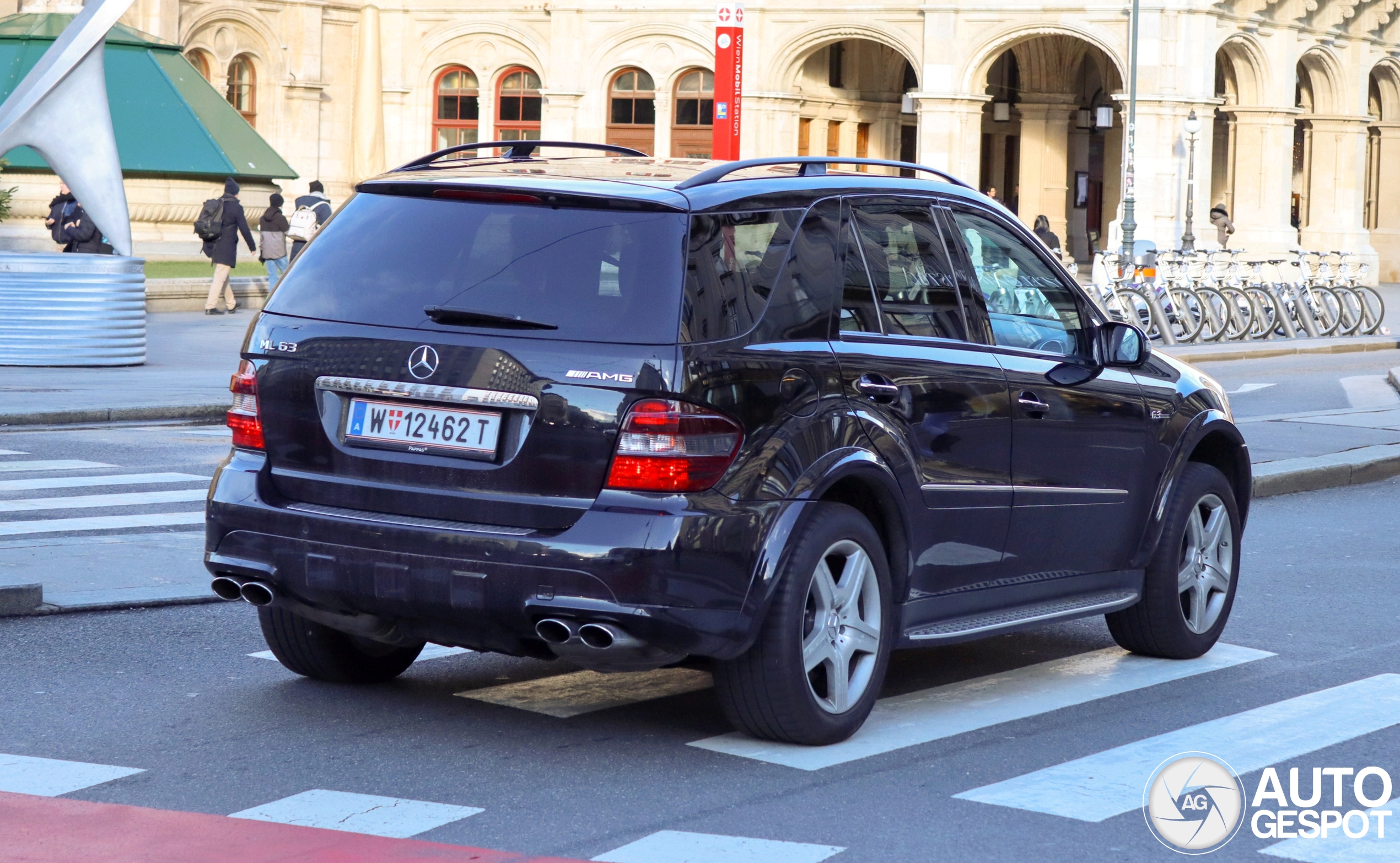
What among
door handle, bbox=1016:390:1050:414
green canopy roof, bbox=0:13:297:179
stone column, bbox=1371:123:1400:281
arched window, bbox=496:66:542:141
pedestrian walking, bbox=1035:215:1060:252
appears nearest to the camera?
door handle, bbox=1016:390:1050:414

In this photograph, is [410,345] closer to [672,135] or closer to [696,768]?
[696,768]

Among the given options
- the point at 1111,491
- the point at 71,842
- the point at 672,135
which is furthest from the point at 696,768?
the point at 672,135

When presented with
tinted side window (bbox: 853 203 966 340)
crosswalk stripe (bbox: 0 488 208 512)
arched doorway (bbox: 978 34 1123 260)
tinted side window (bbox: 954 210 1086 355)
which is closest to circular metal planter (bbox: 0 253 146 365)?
crosswalk stripe (bbox: 0 488 208 512)

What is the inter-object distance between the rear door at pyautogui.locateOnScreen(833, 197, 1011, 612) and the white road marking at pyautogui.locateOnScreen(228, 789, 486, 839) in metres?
1.58

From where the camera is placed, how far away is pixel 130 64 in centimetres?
3312

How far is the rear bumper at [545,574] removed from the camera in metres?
4.98

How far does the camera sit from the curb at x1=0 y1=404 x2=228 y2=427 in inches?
547

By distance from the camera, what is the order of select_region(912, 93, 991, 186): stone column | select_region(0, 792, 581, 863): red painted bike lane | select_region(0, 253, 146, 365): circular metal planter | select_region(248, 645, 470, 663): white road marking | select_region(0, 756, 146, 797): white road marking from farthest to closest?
1. select_region(912, 93, 991, 186): stone column
2. select_region(0, 253, 146, 365): circular metal planter
3. select_region(248, 645, 470, 663): white road marking
4. select_region(0, 756, 146, 797): white road marking
5. select_region(0, 792, 581, 863): red painted bike lane

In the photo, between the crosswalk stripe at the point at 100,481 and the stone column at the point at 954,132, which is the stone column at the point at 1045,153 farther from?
the crosswalk stripe at the point at 100,481

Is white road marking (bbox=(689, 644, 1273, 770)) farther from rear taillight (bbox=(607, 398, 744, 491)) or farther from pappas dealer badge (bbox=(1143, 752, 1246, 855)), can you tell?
rear taillight (bbox=(607, 398, 744, 491))

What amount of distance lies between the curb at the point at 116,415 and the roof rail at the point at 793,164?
349 inches

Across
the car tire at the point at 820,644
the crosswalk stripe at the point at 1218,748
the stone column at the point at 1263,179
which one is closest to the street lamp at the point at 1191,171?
the stone column at the point at 1263,179

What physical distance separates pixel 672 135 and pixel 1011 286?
44.7 meters

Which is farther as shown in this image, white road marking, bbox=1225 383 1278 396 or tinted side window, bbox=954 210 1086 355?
white road marking, bbox=1225 383 1278 396
